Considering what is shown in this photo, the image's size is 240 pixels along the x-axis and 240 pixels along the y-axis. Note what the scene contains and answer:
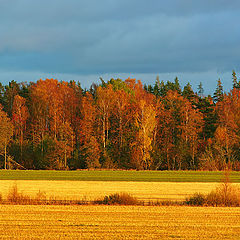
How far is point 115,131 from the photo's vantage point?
264 ft

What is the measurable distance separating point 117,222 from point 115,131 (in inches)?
2409

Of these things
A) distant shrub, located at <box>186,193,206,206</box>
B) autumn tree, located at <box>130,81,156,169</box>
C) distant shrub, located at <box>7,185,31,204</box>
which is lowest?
distant shrub, located at <box>186,193,206,206</box>

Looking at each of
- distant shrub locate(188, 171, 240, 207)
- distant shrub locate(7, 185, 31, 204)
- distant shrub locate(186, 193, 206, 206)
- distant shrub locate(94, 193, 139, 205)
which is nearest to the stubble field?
distant shrub locate(94, 193, 139, 205)

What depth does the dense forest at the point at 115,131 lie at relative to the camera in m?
73.9

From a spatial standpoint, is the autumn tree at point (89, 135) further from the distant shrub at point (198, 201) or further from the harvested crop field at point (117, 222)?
the harvested crop field at point (117, 222)

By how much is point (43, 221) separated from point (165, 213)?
6688mm

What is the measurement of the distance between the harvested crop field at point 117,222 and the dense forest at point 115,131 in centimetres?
4511

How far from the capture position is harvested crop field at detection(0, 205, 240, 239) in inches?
643

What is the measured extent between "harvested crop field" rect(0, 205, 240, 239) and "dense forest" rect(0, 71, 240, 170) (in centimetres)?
4511

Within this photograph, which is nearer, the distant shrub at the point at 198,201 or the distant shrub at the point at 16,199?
the distant shrub at the point at 16,199

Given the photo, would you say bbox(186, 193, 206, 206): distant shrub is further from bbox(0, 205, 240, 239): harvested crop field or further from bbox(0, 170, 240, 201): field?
bbox(0, 170, 240, 201): field

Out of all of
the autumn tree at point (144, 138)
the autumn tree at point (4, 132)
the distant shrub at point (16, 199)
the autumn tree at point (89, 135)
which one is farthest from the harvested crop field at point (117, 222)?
the autumn tree at point (4, 132)

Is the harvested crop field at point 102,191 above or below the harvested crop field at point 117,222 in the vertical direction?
below

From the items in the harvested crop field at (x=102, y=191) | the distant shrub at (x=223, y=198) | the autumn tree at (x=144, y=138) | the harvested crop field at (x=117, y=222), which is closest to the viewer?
the harvested crop field at (x=117, y=222)
